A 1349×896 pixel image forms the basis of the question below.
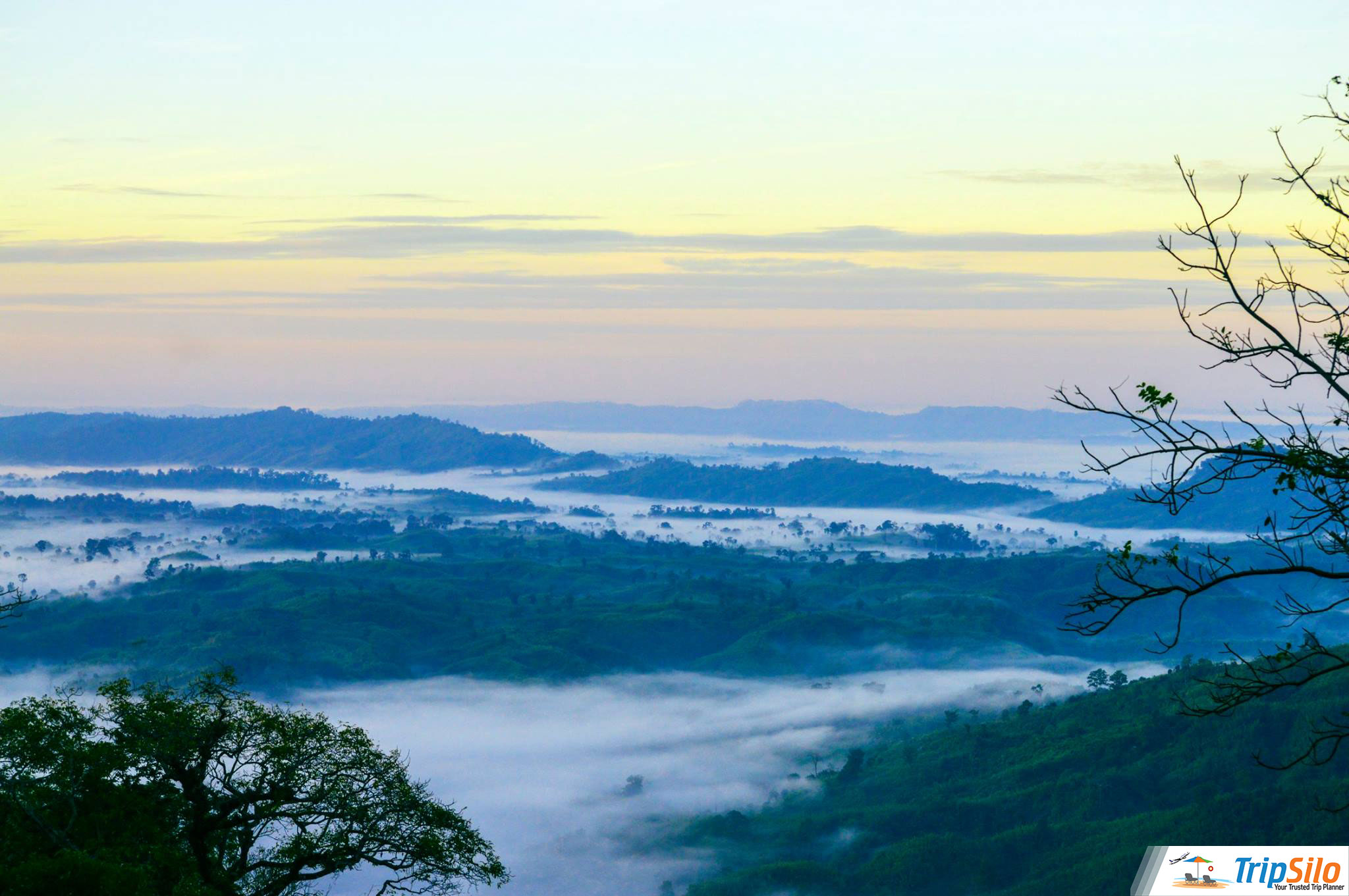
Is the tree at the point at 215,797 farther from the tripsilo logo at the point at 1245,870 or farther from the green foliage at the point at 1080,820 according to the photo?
the green foliage at the point at 1080,820

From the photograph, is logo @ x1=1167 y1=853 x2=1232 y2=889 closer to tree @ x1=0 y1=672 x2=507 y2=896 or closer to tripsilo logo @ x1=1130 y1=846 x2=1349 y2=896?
tripsilo logo @ x1=1130 y1=846 x2=1349 y2=896

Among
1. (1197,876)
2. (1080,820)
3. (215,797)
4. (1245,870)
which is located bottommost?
(1080,820)

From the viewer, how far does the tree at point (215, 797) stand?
36000 millimetres

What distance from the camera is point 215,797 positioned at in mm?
38438

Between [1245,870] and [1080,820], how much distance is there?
15303cm

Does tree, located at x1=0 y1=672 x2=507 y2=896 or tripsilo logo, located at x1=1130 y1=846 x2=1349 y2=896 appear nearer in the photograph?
tripsilo logo, located at x1=1130 y1=846 x2=1349 y2=896

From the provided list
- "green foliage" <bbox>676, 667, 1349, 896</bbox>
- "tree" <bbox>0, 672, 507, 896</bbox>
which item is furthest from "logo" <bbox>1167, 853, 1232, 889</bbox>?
"green foliage" <bbox>676, 667, 1349, 896</bbox>

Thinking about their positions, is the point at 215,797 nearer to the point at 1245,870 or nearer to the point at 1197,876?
the point at 1197,876

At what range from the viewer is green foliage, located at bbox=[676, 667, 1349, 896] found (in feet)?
499

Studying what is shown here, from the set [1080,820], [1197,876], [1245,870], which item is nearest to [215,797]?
[1197,876]

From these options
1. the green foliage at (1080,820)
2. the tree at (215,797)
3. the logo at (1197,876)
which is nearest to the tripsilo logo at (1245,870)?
the logo at (1197,876)

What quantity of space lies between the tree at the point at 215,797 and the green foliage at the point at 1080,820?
423 feet

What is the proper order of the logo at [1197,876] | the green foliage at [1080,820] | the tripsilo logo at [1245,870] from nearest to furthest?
the tripsilo logo at [1245,870] < the logo at [1197,876] < the green foliage at [1080,820]

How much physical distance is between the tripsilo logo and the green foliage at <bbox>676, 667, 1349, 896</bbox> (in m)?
118
